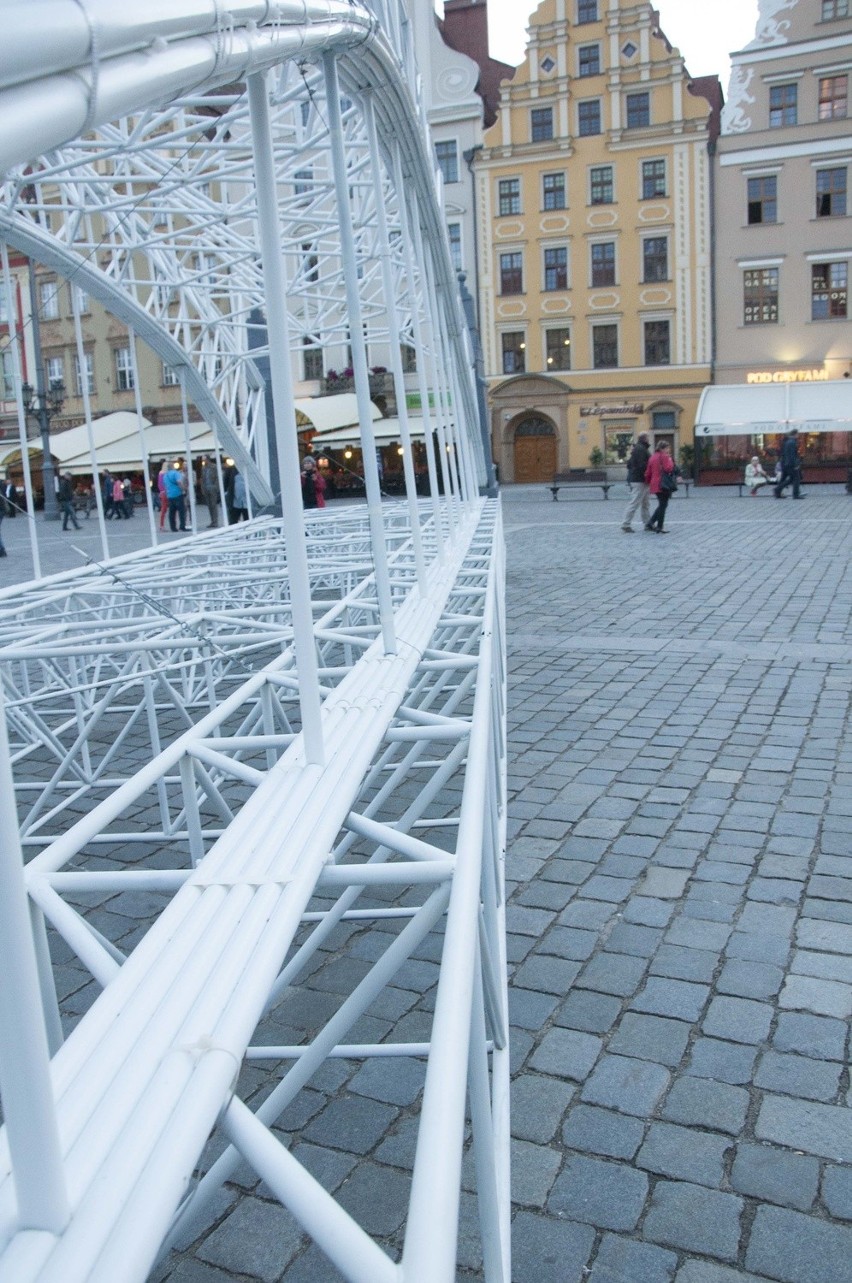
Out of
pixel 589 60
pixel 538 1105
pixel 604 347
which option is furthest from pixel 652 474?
pixel 589 60

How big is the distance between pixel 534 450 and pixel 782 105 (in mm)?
14333

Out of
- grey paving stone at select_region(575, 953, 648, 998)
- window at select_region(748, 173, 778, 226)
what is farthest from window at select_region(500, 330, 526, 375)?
grey paving stone at select_region(575, 953, 648, 998)

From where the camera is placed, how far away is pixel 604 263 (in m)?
40.8

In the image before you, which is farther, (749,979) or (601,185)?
(601,185)

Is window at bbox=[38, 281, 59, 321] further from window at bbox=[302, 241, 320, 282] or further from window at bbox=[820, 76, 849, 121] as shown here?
window at bbox=[820, 76, 849, 121]

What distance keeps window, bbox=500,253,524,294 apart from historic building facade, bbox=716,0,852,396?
7.25m

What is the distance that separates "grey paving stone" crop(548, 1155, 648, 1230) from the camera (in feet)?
8.39

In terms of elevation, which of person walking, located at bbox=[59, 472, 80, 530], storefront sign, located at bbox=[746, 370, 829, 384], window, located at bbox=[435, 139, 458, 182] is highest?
window, located at bbox=[435, 139, 458, 182]

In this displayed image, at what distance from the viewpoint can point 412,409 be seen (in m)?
31.3

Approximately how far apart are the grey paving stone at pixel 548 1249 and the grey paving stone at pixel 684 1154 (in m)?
0.30

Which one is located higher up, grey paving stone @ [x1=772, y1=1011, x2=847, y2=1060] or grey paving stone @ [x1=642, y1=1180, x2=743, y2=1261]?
grey paving stone @ [x1=642, y1=1180, x2=743, y2=1261]

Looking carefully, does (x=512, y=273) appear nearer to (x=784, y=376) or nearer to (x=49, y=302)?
(x=784, y=376)

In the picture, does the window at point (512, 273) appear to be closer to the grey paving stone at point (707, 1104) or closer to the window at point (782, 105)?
the window at point (782, 105)

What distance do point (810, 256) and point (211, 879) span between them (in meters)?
40.8
